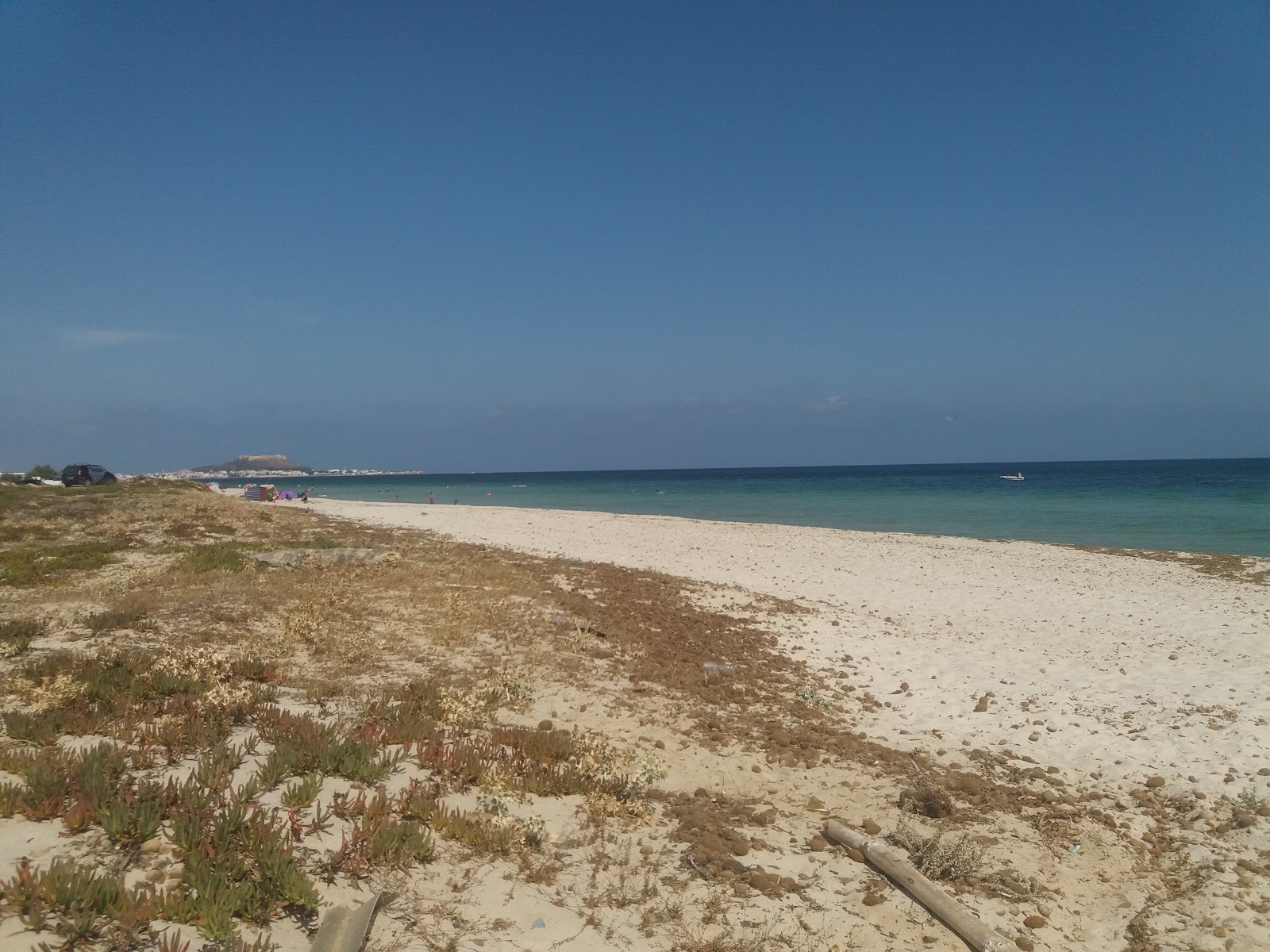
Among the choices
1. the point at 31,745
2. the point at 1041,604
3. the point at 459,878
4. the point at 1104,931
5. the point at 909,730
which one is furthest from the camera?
the point at 1041,604

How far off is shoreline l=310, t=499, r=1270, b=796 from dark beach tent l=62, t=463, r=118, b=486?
1506 inches

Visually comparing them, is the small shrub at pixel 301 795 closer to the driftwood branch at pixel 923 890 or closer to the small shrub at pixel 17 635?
the driftwood branch at pixel 923 890

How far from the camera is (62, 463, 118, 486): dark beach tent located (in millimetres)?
48375

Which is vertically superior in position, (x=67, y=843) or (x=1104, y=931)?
(x=67, y=843)

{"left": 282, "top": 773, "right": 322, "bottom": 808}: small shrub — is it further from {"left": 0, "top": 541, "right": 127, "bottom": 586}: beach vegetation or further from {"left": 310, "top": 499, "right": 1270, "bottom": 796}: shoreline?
{"left": 0, "top": 541, "right": 127, "bottom": 586}: beach vegetation

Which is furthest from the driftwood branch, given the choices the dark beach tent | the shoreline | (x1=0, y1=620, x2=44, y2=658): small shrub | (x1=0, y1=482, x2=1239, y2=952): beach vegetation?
the dark beach tent

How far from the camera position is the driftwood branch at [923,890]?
510cm

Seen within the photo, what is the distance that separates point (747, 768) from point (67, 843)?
6211 mm

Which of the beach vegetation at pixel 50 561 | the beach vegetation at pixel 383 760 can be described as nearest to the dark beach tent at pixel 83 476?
the beach vegetation at pixel 50 561

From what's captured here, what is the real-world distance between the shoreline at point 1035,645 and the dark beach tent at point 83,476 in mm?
38256

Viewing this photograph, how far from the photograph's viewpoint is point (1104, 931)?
5.65m

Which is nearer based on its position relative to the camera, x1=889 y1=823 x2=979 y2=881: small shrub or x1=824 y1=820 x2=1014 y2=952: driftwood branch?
x1=824 y1=820 x2=1014 y2=952: driftwood branch

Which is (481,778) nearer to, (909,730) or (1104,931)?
(1104,931)

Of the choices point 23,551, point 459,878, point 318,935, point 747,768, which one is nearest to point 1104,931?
point 747,768
